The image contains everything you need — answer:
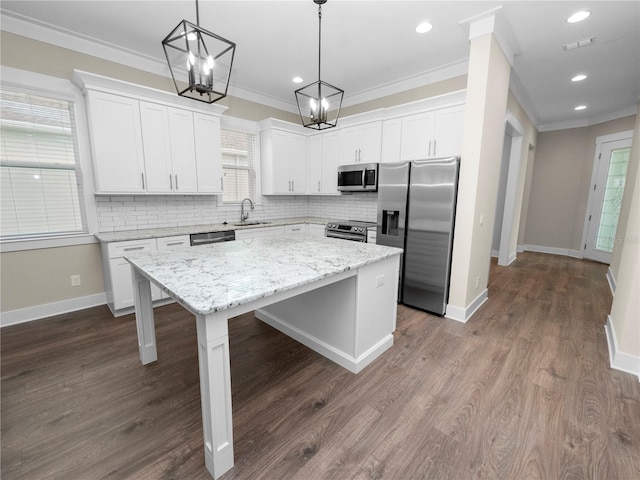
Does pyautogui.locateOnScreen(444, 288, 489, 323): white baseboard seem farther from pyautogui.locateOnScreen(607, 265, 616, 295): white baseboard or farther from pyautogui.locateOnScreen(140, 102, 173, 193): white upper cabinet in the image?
pyautogui.locateOnScreen(140, 102, 173, 193): white upper cabinet

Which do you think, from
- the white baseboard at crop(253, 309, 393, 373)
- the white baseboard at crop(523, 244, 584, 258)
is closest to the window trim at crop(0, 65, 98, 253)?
the white baseboard at crop(253, 309, 393, 373)

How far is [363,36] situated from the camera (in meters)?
2.95

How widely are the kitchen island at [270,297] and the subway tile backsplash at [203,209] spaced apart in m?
1.75

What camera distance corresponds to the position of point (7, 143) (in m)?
2.74

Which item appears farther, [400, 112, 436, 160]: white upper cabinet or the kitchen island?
[400, 112, 436, 160]: white upper cabinet

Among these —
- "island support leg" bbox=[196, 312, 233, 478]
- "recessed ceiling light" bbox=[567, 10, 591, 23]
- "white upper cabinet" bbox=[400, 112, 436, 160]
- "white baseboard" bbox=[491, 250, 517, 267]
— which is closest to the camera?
"island support leg" bbox=[196, 312, 233, 478]

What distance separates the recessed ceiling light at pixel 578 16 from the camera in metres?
2.42

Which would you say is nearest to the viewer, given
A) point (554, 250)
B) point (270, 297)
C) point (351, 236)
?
point (270, 297)

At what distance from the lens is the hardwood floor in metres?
1.44

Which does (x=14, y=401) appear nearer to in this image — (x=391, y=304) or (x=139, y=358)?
(x=139, y=358)

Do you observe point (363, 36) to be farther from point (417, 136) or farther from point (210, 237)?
point (210, 237)

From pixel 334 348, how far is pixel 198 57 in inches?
85.1

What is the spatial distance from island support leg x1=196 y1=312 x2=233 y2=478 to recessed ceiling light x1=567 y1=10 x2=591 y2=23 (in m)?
3.70

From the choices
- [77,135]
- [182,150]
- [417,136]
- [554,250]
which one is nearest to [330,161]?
[417,136]
